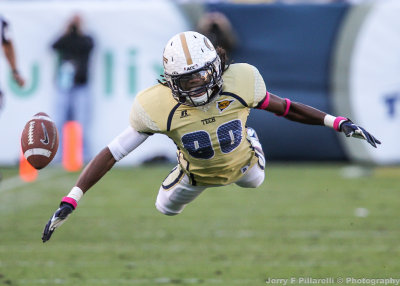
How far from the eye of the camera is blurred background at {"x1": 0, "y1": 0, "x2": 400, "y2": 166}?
32.4 ft

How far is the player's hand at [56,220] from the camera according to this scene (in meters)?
4.11

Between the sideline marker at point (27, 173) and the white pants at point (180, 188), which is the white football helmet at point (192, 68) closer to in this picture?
the white pants at point (180, 188)

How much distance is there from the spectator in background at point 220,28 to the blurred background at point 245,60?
0.10 feet

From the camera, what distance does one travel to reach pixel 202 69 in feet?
13.7

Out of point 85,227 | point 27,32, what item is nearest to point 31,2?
point 27,32

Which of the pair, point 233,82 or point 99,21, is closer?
point 233,82

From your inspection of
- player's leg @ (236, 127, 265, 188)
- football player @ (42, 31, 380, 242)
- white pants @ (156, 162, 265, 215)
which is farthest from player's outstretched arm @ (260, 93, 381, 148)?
white pants @ (156, 162, 265, 215)

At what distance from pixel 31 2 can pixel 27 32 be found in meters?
0.41

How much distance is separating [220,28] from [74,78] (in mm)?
1909

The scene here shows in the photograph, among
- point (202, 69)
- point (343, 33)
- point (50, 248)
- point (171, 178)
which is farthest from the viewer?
point (343, 33)

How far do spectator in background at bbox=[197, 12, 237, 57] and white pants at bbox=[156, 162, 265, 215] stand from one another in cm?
466

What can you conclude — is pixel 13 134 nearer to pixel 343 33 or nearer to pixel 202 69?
pixel 343 33

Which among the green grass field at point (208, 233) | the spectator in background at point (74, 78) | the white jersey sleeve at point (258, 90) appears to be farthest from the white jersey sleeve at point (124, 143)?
the spectator in background at point (74, 78)

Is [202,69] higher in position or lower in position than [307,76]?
higher
